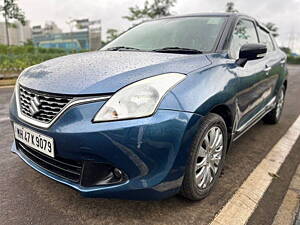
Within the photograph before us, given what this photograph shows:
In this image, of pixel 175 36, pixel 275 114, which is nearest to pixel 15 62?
pixel 175 36

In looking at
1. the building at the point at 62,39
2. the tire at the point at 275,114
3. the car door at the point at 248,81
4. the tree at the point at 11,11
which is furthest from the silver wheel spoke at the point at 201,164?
the building at the point at 62,39

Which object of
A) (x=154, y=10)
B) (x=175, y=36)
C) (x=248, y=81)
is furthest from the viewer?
(x=154, y=10)

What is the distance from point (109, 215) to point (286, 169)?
1755 mm

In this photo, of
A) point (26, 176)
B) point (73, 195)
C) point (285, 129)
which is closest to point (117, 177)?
point (73, 195)

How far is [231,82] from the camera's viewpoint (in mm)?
2023

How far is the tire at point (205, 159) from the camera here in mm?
1688

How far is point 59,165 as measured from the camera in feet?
5.41

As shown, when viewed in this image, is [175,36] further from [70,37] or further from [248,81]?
[70,37]

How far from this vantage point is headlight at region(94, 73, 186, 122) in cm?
145

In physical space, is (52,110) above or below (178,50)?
below

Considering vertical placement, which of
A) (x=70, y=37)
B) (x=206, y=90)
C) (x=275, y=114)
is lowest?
(x=70, y=37)

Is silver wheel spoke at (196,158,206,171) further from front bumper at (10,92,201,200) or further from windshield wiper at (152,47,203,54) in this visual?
windshield wiper at (152,47,203,54)

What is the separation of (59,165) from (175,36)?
62.4 inches

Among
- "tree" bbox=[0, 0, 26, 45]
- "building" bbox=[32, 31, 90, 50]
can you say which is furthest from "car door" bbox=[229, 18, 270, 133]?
"building" bbox=[32, 31, 90, 50]
